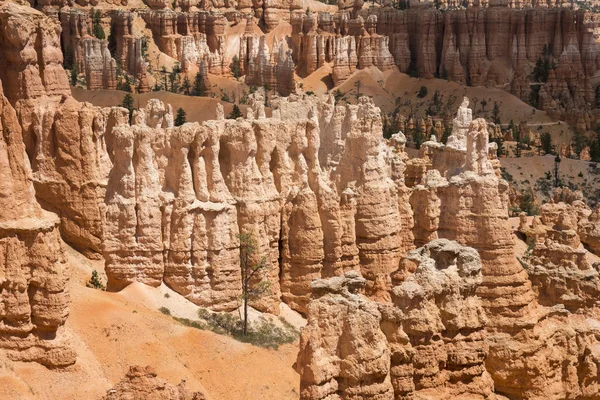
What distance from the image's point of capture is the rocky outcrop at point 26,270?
92.7 feet

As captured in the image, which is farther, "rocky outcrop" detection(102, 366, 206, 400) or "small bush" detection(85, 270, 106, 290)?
"small bush" detection(85, 270, 106, 290)

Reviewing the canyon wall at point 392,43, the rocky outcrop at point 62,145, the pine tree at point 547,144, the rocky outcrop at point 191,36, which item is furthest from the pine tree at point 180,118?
the rocky outcrop at point 62,145

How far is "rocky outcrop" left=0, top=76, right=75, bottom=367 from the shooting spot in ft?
92.7

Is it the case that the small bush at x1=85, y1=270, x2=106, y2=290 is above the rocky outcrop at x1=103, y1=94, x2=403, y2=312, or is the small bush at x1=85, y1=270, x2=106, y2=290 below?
below

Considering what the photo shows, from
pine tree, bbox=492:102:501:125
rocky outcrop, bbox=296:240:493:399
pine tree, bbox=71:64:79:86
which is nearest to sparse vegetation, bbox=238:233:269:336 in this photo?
rocky outcrop, bbox=296:240:493:399

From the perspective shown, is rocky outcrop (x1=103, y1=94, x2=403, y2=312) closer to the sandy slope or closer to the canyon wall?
the sandy slope

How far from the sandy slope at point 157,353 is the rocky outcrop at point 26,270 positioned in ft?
3.14

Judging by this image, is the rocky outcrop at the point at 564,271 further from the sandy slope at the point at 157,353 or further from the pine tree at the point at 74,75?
the pine tree at the point at 74,75

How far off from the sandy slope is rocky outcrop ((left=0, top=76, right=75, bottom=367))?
96 cm

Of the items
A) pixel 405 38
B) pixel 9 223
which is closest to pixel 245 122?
pixel 9 223

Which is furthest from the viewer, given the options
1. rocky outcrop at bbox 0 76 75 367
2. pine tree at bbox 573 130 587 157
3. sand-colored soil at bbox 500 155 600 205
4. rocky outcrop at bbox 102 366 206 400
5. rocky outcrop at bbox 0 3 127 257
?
pine tree at bbox 573 130 587 157

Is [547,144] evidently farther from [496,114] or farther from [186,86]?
[186,86]

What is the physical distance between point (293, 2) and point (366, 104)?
274 ft

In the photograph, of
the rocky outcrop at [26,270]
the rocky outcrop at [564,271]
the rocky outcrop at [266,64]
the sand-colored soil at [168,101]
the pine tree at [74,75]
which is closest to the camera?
the rocky outcrop at [26,270]
